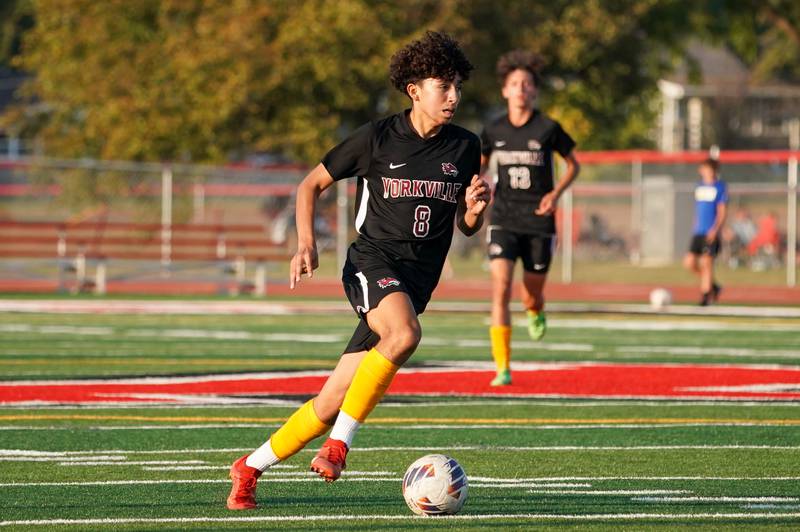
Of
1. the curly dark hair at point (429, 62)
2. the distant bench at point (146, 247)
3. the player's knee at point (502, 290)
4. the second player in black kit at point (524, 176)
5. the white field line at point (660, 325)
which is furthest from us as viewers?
the distant bench at point (146, 247)

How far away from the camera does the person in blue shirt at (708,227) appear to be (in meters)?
24.2

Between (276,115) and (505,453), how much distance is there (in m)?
26.2

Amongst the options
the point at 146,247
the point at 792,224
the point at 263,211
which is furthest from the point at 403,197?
the point at 263,211

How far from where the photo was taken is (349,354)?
7527 millimetres

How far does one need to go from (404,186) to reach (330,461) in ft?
Result: 4.82

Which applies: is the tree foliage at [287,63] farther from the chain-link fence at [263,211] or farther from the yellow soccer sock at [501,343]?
the yellow soccer sock at [501,343]

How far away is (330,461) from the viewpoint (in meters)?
6.95

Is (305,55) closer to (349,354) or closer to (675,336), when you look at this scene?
(675,336)

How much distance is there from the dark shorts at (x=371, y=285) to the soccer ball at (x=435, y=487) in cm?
76

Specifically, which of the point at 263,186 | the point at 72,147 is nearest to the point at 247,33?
the point at 263,186

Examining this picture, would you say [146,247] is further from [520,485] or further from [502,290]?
[520,485]

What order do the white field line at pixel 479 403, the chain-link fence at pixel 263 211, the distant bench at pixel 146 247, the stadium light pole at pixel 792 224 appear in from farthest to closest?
the stadium light pole at pixel 792 224 < the chain-link fence at pixel 263 211 < the distant bench at pixel 146 247 < the white field line at pixel 479 403

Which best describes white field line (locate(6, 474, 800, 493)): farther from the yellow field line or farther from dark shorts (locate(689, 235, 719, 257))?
dark shorts (locate(689, 235, 719, 257))

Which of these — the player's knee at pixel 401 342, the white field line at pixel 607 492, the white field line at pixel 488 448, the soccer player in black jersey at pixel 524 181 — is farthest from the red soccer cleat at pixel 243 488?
the soccer player in black jersey at pixel 524 181
